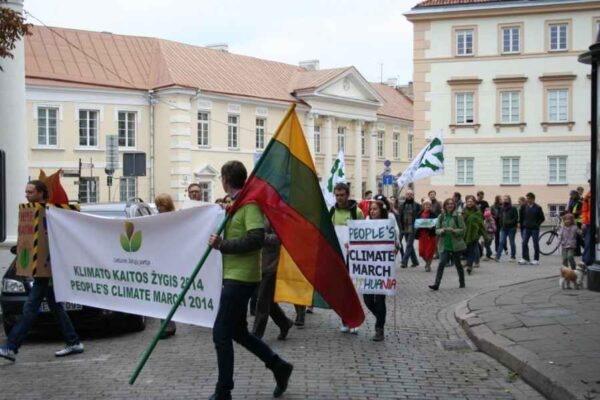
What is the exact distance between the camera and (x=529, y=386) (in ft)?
26.6

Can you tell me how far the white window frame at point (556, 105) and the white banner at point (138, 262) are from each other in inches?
1590

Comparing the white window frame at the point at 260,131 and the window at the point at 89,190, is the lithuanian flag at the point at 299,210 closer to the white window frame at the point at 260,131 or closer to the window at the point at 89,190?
the window at the point at 89,190

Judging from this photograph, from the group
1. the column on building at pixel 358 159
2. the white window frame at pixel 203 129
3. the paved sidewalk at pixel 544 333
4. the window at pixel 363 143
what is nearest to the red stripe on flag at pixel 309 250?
the paved sidewalk at pixel 544 333

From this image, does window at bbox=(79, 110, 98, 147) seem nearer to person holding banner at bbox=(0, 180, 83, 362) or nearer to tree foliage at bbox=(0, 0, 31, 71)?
tree foliage at bbox=(0, 0, 31, 71)

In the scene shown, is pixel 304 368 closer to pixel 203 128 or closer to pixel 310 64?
pixel 203 128

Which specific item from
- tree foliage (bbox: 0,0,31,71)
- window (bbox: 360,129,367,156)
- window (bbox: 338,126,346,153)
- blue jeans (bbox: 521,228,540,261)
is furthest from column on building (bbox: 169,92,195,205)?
tree foliage (bbox: 0,0,31,71)

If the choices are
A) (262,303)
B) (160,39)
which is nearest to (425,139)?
(160,39)

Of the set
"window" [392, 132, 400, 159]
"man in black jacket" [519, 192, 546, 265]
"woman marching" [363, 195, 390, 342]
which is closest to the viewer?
"woman marching" [363, 195, 390, 342]

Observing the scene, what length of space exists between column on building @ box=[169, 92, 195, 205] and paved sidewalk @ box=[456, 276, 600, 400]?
3444 centimetres

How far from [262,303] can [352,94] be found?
53.1 metres

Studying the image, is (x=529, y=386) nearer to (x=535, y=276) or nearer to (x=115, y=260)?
(x=115, y=260)

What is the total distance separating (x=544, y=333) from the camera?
1008cm

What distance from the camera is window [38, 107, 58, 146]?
1740 inches

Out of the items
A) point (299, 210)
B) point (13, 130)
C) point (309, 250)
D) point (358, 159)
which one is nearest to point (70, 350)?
point (309, 250)
